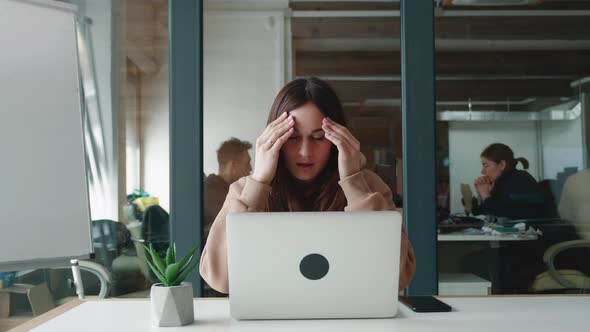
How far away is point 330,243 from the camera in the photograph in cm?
122

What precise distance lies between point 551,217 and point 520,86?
27.9 inches

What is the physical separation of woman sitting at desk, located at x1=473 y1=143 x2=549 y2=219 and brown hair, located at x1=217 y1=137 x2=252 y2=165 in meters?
1.20

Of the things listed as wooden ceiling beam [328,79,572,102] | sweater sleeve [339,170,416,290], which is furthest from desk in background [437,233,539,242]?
sweater sleeve [339,170,416,290]

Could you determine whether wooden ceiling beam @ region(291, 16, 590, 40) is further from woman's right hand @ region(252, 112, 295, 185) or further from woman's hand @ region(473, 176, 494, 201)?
woman's right hand @ region(252, 112, 295, 185)

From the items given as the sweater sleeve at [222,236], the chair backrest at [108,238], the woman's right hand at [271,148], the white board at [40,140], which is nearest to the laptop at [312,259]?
the sweater sleeve at [222,236]

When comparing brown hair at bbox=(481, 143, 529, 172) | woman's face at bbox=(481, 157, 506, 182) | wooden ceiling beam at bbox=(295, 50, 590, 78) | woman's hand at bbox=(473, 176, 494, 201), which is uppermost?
wooden ceiling beam at bbox=(295, 50, 590, 78)

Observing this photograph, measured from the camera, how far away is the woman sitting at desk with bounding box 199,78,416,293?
5.90ft

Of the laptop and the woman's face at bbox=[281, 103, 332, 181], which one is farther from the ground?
the woman's face at bbox=[281, 103, 332, 181]

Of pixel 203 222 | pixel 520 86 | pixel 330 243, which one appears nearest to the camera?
pixel 330 243

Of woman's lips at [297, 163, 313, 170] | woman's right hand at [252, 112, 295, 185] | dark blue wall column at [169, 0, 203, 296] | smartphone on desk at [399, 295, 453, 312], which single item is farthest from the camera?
dark blue wall column at [169, 0, 203, 296]

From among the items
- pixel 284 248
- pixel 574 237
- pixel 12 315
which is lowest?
pixel 12 315

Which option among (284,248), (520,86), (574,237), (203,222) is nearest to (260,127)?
(203,222)

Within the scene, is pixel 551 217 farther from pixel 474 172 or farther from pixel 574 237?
pixel 474 172

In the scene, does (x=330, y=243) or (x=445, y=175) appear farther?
(x=445, y=175)
